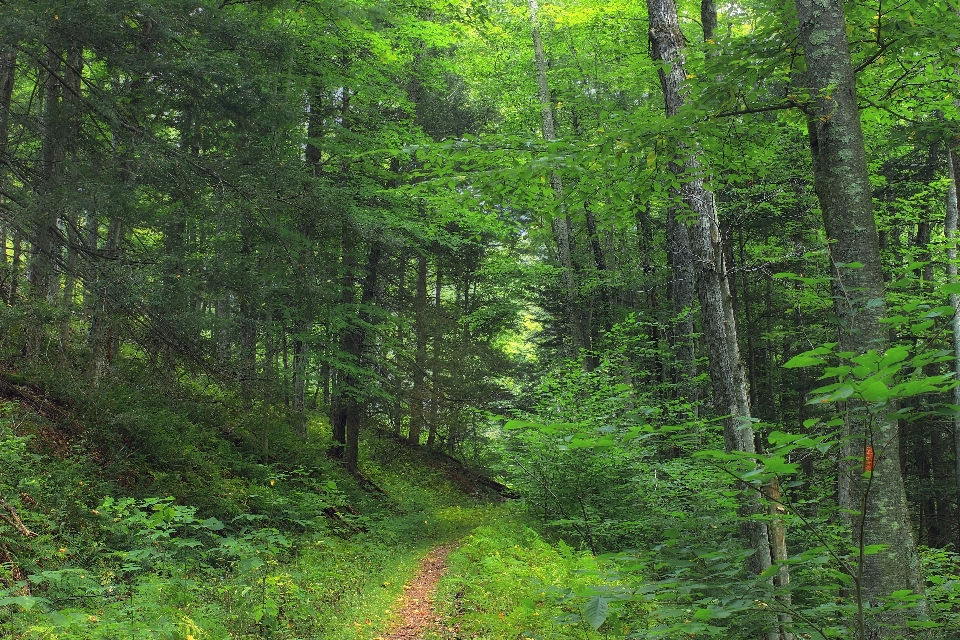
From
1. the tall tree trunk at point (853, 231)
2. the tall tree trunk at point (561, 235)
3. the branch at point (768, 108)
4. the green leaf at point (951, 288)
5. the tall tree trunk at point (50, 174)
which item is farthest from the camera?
the tall tree trunk at point (561, 235)

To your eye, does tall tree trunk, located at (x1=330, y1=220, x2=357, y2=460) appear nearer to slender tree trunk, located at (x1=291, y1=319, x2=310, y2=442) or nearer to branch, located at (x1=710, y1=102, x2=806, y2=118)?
slender tree trunk, located at (x1=291, y1=319, x2=310, y2=442)

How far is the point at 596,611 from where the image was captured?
205 cm

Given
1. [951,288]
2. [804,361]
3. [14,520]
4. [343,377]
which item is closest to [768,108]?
[951,288]

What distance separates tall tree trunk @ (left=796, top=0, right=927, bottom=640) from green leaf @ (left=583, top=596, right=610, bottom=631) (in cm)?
Result: 158

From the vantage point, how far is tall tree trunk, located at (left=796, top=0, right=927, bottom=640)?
111 inches

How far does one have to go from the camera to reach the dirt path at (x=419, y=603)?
6.47 m

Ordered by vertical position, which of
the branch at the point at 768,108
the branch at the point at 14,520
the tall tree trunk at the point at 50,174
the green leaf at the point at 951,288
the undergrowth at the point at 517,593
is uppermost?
the tall tree trunk at the point at 50,174

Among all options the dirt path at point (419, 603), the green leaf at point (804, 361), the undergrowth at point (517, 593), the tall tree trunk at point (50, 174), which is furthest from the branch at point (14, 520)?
the green leaf at point (804, 361)

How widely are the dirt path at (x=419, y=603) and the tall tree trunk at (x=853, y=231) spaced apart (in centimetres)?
487

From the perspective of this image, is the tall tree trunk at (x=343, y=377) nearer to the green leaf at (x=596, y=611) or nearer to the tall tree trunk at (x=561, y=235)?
the tall tree trunk at (x=561, y=235)

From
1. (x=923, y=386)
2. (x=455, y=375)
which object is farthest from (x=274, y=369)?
(x=923, y=386)

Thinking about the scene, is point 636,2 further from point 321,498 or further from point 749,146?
point 321,498

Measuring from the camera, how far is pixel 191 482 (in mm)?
8469

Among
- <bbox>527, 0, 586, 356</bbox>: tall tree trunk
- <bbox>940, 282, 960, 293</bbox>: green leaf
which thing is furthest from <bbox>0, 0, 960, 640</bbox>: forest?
<bbox>527, 0, 586, 356</bbox>: tall tree trunk
